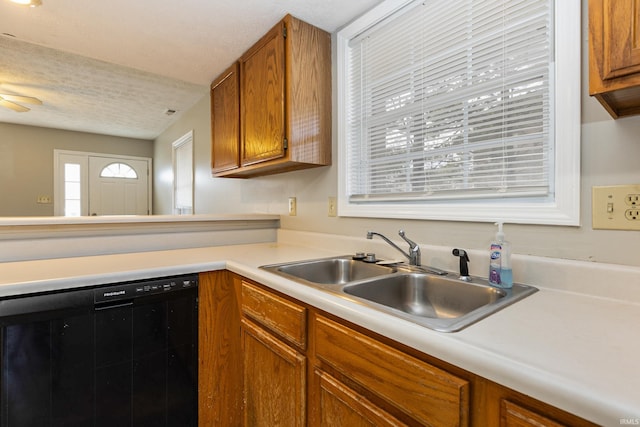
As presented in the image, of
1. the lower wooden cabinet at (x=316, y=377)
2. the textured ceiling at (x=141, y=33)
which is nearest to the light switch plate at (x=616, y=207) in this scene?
the lower wooden cabinet at (x=316, y=377)

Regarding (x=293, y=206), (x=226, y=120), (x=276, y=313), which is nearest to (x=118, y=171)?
(x=226, y=120)

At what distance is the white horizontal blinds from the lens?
1083 millimetres

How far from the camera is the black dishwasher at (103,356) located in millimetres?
1094

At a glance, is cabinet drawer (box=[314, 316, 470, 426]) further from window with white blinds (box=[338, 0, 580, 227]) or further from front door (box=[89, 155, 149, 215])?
front door (box=[89, 155, 149, 215])

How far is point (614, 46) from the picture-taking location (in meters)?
0.66

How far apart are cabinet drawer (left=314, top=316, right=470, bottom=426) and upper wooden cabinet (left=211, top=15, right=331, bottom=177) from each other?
1.07 m

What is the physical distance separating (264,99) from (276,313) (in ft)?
4.21

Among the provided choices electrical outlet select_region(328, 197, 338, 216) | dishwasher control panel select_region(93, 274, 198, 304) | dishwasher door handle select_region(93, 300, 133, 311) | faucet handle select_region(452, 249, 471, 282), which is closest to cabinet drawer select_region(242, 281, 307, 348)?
dishwasher control panel select_region(93, 274, 198, 304)

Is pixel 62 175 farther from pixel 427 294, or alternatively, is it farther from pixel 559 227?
pixel 559 227

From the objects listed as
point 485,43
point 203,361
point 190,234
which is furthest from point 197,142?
point 485,43

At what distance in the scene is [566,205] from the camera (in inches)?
38.9

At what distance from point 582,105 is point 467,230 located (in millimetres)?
537

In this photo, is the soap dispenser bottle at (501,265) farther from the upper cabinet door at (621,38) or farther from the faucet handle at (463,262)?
the upper cabinet door at (621,38)

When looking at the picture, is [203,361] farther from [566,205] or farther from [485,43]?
[485,43]
